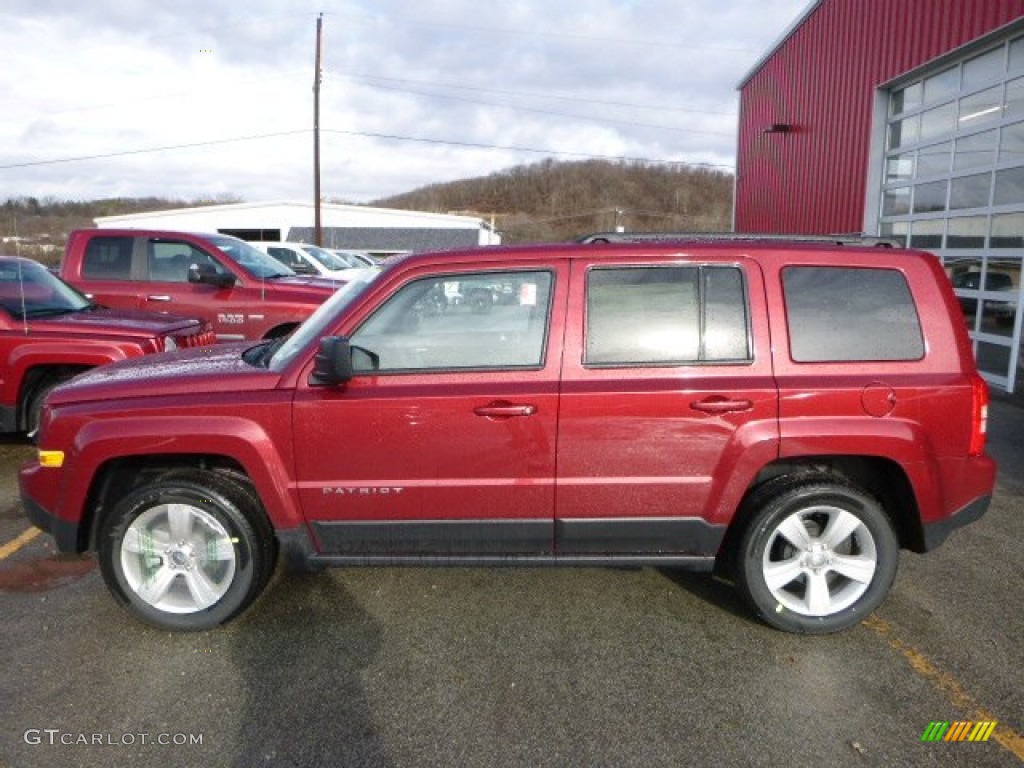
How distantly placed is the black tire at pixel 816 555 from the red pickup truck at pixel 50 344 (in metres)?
4.61

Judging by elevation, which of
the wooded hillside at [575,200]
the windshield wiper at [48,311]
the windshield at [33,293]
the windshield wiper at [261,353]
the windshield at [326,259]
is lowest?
the windshield wiper at [261,353]

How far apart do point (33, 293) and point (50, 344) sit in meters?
0.97

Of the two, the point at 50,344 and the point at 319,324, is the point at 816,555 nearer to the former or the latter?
the point at 319,324

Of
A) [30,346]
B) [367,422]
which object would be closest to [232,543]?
[367,422]

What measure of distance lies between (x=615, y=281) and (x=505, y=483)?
3.32 feet

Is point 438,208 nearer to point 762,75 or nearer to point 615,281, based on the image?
point 762,75

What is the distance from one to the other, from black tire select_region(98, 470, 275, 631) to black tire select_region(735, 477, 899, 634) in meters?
2.22

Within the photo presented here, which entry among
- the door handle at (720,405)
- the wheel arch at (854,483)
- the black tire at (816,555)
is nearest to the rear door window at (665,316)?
the door handle at (720,405)

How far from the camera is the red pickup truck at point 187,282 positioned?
744 centimetres

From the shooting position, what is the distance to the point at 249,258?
8055 millimetres

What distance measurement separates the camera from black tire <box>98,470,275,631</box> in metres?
3.09

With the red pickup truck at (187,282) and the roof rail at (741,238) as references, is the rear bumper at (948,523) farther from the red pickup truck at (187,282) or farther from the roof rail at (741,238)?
the red pickup truck at (187,282)

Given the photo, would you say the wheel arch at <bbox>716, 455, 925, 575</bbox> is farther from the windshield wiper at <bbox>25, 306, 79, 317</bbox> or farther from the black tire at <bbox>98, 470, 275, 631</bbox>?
the windshield wiper at <bbox>25, 306, 79, 317</bbox>

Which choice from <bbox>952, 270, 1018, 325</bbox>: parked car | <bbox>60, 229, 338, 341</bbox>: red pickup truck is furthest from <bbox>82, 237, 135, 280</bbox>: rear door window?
<bbox>952, 270, 1018, 325</bbox>: parked car
